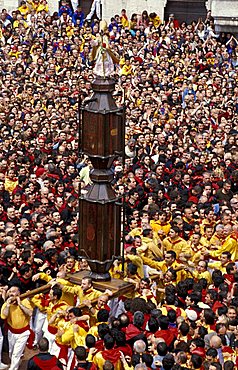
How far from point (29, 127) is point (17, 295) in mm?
9767

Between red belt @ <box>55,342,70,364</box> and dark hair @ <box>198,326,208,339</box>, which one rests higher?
dark hair @ <box>198,326,208,339</box>

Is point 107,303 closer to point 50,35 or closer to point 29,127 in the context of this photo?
point 29,127

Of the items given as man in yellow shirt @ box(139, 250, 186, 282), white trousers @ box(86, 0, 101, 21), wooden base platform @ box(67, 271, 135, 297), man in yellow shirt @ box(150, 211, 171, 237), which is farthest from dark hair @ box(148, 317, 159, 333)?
white trousers @ box(86, 0, 101, 21)

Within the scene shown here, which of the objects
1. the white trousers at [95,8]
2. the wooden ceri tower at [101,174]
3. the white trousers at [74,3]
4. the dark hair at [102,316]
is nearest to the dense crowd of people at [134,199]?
the dark hair at [102,316]

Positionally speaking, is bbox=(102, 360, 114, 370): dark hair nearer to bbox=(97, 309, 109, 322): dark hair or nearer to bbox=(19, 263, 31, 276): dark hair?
bbox=(97, 309, 109, 322): dark hair

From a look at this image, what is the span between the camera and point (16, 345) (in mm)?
16328

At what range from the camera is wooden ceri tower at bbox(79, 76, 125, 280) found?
54.6 feet

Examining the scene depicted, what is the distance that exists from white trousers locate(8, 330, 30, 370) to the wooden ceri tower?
1.47 metres

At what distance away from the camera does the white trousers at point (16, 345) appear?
53.5 ft

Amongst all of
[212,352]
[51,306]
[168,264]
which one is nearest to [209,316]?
[212,352]

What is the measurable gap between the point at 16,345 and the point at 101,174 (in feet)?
9.58

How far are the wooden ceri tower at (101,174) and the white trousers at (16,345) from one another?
1.47 metres

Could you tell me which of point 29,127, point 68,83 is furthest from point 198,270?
point 68,83

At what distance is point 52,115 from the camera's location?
86.9 ft
